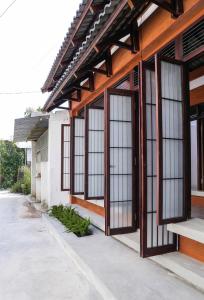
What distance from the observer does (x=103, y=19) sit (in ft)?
14.1

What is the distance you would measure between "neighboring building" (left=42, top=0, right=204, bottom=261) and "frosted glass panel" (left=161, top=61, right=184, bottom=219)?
0.04 feet

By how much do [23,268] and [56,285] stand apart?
945 millimetres

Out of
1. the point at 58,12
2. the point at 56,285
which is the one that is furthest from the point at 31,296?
the point at 58,12

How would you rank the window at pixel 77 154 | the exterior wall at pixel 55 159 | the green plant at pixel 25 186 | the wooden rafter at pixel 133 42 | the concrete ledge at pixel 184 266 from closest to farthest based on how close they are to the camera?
the concrete ledge at pixel 184 266 < the wooden rafter at pixel 133 42 < the window at pixel 77 154 < the exterior wall at pixel 55 159 < the green plant at pixel 25 186

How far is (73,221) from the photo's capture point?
717 cm

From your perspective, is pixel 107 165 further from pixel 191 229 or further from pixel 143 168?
pixel 191 229

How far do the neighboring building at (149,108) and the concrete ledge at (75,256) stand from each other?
64 cm

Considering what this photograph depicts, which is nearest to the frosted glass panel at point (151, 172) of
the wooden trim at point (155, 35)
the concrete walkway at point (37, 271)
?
the wooden trim at point (155, 35)

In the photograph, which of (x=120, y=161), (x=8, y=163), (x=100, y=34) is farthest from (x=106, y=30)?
(x=8, y=163)

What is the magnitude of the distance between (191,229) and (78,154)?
18.1 feet

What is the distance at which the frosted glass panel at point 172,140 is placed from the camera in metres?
3.95

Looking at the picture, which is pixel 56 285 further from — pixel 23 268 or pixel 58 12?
pixel 58 12

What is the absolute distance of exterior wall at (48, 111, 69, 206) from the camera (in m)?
10.6

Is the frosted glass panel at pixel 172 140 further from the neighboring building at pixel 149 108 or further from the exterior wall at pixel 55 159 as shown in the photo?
the exterior wall at pixel 55 159
